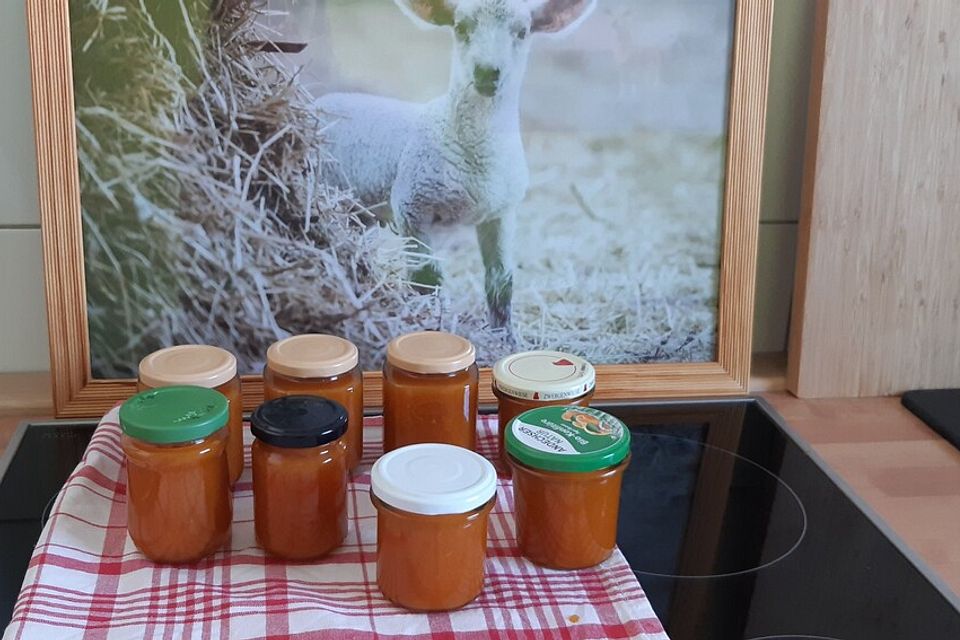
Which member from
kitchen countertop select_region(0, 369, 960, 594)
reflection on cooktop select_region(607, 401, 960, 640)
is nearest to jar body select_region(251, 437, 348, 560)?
reflection on cooktop select_region(607, 401, 960, 640)

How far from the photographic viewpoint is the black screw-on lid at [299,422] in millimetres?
685

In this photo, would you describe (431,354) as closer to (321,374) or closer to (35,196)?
(321,374)

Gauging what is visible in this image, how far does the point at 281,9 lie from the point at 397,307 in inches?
11.8

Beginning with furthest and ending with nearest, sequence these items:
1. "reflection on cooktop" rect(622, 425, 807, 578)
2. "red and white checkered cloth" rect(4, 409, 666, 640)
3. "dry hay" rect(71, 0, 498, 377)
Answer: "dry hay" rect(71, 0, 498, 377), "reflection on cooktop" rect(622, 425, 807, 578), "red and white checkered cloth" rect(4, 409, 666, 640)

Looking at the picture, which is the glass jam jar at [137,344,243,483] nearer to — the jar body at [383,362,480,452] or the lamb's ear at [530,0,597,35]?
the jar body at [383,362,480,452]

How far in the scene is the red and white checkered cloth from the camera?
2.10ft

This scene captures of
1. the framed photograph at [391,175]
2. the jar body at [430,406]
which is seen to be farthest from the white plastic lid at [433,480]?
the framed photograph at [391,175]

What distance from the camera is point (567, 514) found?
701 mm

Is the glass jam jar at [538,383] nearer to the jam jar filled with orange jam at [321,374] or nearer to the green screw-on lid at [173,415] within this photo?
the jam jar filled with orange jam at [321,374]

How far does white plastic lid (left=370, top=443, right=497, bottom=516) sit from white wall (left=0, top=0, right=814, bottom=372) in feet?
1.69

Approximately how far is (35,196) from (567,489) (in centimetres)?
62

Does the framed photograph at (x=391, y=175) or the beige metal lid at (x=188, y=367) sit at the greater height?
the framed photograph at (x=391, y=175)

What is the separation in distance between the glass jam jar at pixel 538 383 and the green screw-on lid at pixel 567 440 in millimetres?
48

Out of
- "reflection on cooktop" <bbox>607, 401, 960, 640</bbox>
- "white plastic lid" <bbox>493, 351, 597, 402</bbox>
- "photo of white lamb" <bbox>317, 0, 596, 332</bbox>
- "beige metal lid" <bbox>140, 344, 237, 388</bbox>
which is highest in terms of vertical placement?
"photo of white lamb" <bbox>317, 0, 596, 332</bbox>
